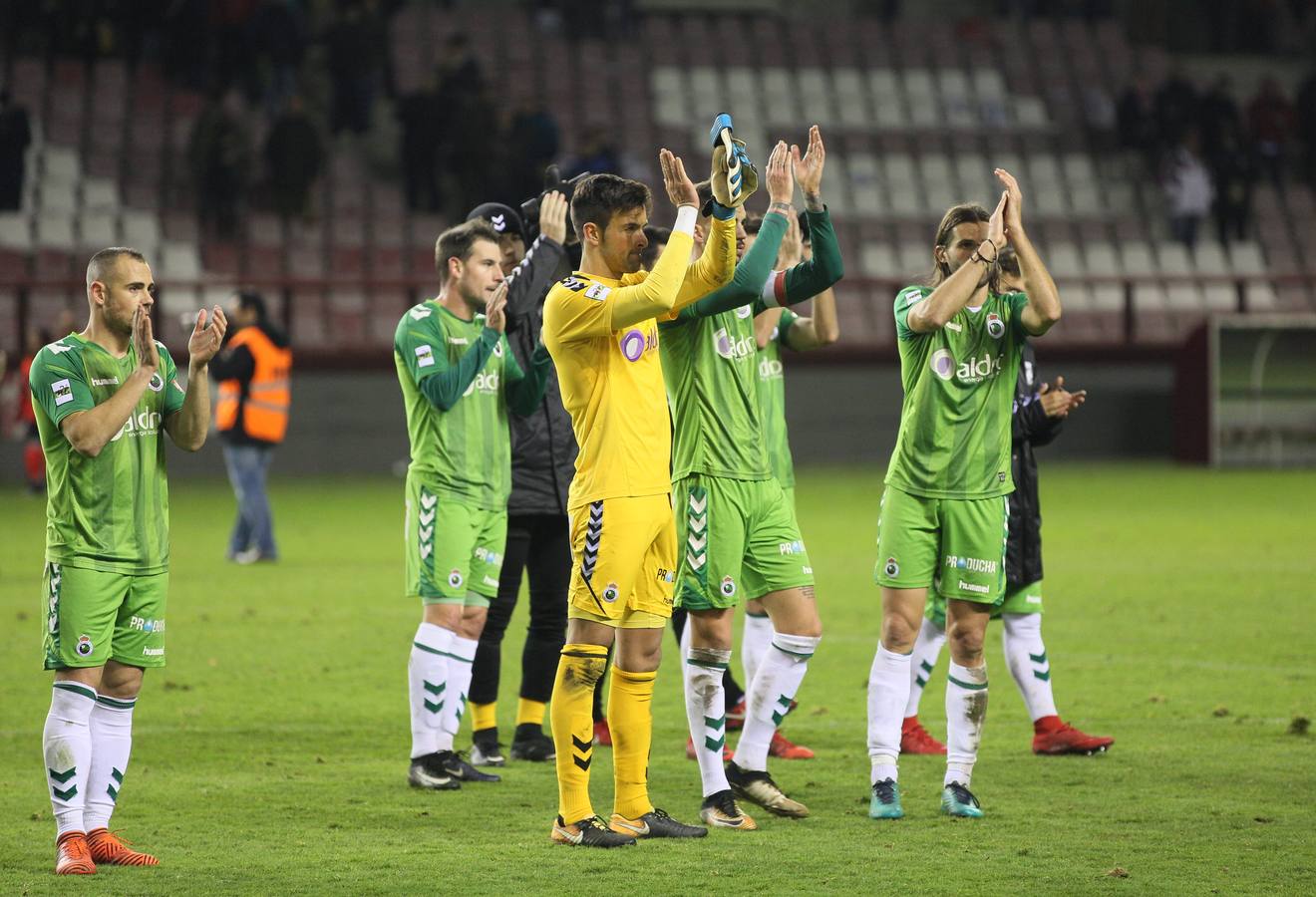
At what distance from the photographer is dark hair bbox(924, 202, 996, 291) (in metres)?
6.50

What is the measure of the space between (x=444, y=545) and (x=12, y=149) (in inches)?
762

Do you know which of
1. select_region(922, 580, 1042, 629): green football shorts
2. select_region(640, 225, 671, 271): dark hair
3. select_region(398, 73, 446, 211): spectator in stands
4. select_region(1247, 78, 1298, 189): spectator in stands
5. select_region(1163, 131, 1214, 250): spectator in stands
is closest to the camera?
select_region(640, 225, 671, 271): dark hair

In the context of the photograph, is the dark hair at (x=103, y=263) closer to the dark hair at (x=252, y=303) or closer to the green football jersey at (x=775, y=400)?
the green football jersey at (x=775, y=400)

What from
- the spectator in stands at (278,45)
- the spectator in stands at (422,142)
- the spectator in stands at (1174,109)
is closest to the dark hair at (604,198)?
the spectator in stands at (422,142)

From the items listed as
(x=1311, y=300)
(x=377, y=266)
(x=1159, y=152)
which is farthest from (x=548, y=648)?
(x=1159, y=152)

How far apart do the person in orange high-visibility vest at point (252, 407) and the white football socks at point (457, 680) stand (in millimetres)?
Answer: 7383

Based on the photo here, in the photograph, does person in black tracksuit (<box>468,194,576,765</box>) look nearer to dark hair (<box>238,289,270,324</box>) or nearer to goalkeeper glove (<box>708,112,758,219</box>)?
goalkeeper glove (<box>708,112,758,219</box>)

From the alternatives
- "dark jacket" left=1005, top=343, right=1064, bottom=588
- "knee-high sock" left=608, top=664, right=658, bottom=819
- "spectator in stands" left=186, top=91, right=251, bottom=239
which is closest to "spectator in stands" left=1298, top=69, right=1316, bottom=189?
"spectator in stands" left=186, top=91, right=251, bottom=239

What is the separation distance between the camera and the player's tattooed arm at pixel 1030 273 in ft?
20.1

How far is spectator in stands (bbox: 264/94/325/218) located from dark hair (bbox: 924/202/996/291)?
63.2ft

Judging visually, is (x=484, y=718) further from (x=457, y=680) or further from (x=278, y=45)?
(x=278, y=45)

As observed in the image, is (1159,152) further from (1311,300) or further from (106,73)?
(106,73)

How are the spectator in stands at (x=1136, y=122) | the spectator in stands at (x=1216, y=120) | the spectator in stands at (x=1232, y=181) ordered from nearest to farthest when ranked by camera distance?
the spectator in stands at (x=1232, y=181) < the spectator in stands at (x=1216, y=120) < the spectator in stands at (x=1136, y=122)

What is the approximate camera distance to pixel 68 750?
565 centimetres
